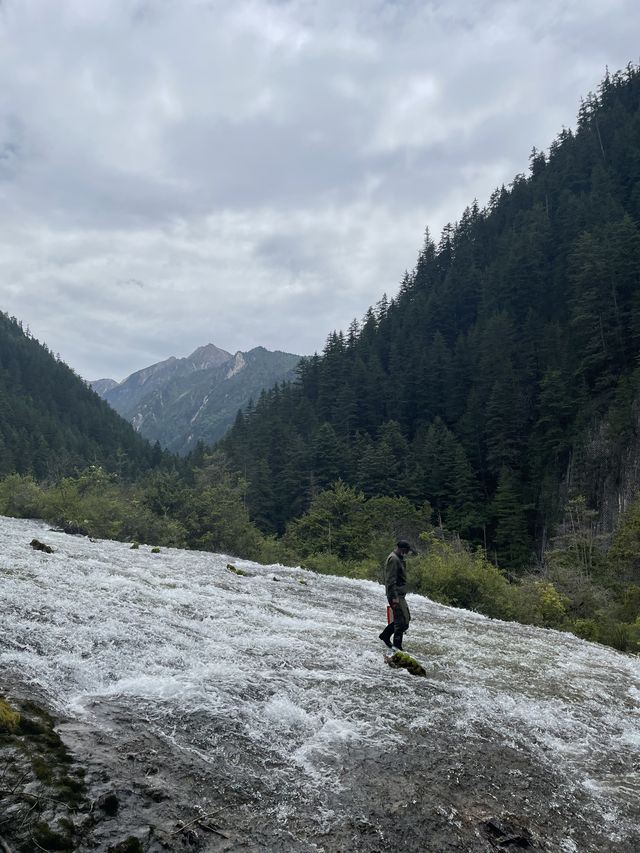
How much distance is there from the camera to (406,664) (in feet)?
32.2

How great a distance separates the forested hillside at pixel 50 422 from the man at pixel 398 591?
82.9 meters

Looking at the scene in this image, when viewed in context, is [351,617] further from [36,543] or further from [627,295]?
[627,295]

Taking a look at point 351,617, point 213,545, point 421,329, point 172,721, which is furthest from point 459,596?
point 421,329

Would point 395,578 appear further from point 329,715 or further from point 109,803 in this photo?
point 109,803

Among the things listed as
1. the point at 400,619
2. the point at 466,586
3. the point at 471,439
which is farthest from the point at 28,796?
the point at 471,439

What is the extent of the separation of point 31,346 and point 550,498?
170191mm

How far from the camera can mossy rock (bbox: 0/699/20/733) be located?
523cm

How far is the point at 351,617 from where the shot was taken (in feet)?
48.2

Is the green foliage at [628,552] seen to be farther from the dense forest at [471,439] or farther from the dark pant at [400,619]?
the dark pant at [400,619]

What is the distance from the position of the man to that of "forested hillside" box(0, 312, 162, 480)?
272ft

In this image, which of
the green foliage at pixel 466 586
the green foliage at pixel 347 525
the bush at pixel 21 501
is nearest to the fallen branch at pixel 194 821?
the green foliage at pixel 466 586

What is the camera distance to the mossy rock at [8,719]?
17.2 feet

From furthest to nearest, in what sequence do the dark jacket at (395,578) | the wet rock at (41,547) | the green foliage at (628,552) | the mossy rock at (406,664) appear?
the green foliage at (628,552), the wet rock at (41,547), the dark jacket at (395,578), the mossy rock at (406,664)

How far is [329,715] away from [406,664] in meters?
2.98
